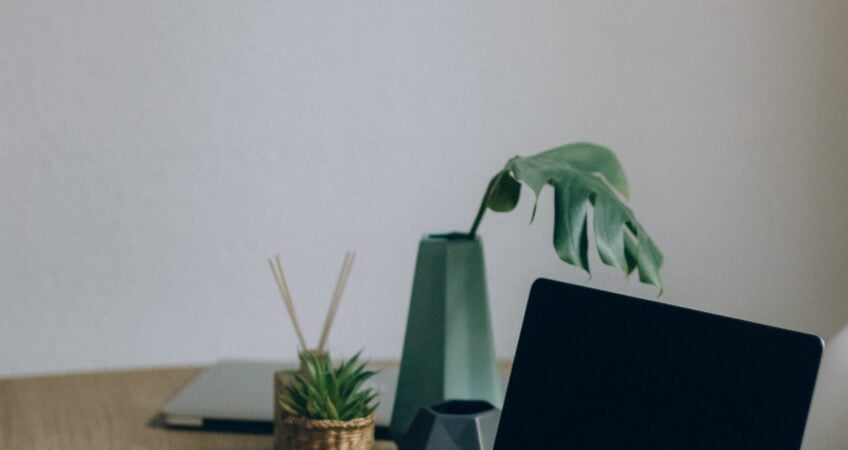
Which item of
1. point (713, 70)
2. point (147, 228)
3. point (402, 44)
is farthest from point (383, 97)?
point (713, 70)

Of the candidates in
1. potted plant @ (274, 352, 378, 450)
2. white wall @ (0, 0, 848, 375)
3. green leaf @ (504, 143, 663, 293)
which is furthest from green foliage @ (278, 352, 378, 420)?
white wall @ (0, 0, 848, 375)

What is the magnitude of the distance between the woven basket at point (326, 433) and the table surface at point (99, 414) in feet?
0.41

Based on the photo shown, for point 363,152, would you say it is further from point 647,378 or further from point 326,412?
point 647,378

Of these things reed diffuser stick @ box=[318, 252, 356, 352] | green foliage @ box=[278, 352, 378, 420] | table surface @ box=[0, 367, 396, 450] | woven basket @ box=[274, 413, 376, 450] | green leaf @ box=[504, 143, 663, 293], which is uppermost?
green leaf @ box=[504, 143, 663, 293]

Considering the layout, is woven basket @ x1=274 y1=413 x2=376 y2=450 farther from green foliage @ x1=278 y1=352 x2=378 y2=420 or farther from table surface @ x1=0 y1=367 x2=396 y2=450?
table surface @ x1=0 y1=367 x2=396 y2=450

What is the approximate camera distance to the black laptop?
627 millimetres

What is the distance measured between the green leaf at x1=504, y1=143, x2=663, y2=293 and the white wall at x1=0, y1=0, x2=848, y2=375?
33.8 inches

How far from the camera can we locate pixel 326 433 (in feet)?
2.98

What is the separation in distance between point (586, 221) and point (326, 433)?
327 mm

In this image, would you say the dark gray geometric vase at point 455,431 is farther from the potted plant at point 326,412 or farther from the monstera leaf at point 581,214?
the monstera leaf at point 581,214

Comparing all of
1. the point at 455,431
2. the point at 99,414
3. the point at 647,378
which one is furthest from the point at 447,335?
the point at 99,414

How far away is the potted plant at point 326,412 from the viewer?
2.98ft

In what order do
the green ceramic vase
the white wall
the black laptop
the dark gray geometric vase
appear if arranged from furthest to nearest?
the white wall → the green ceramic vase → the dark gray geometric vase → the black laptop

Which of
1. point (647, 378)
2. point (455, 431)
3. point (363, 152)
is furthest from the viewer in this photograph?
point (363, 152)
